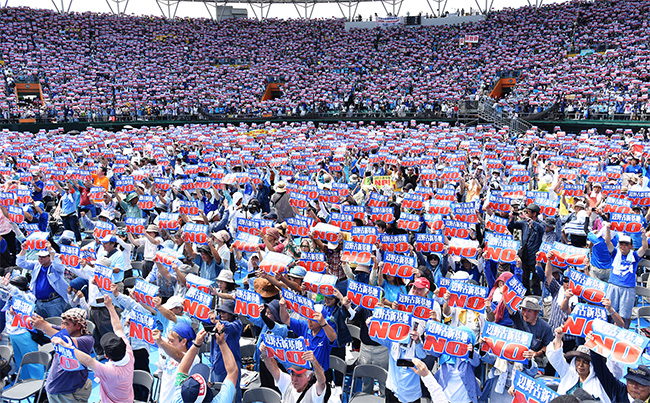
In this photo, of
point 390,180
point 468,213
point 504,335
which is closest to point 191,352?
point 504,335

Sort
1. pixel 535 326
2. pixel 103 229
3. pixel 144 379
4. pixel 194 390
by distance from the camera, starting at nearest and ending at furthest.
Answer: pixel 194 390 → pixel 535 326 → pixel 144 379 → pixel 103 229

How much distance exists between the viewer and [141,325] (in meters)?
6.27

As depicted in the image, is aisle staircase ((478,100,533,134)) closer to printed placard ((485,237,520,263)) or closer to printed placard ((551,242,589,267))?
printed placard ((551,242,589,267))

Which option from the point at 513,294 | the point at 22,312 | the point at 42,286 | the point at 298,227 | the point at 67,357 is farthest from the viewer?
the point at 298,227

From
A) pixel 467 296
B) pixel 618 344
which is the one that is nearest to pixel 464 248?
pixel 467 296

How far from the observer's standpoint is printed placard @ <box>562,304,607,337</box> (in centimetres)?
587

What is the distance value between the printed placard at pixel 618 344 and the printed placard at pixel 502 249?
8.68 feet

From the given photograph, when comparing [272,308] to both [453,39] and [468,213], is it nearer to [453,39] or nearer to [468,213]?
[468,213]

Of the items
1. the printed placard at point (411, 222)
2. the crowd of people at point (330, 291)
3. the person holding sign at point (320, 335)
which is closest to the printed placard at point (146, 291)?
the crowd of people at point (330, 291)

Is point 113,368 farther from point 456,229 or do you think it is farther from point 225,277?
point 456,229

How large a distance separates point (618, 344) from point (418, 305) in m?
2.13

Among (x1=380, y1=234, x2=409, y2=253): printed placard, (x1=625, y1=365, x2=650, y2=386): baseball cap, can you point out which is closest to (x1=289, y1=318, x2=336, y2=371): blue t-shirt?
(x1=380, y1=234, x2=409, y2=253): printed placard

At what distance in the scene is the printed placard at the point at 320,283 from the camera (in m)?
6.80

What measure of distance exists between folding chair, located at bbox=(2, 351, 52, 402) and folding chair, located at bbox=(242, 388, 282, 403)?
2605mm
